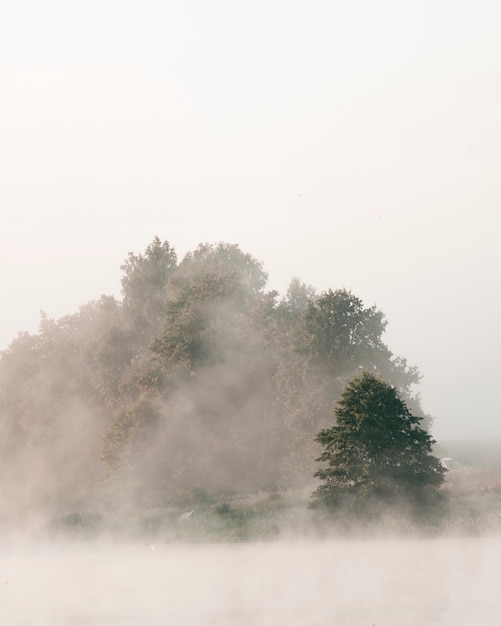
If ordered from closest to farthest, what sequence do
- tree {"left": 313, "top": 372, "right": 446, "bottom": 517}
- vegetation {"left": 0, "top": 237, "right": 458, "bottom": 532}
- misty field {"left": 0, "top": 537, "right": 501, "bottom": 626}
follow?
misty field {"left": 0, "top": 537, "right": 501, "bottom": 626}
tree {"left": 313, "top": 372, "right": 446, "bottom": 517}
vegetation {"left": 0, "top": 237, "right": 458, "bottom": 532}

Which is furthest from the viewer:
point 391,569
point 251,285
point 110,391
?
point 251,285

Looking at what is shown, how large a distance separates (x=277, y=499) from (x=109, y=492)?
15.7 m

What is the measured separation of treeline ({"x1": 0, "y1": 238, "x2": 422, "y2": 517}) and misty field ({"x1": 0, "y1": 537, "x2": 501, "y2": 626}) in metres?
23.1

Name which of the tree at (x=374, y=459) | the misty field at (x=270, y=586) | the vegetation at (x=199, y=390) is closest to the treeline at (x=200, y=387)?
the vegetation at (x=199, y=390)

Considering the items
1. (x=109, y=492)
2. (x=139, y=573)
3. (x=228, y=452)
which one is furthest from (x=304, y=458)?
(x=139, y=573)

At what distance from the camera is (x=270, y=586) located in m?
22.0

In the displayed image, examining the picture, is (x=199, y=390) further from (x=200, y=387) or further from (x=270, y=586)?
A: (x=270, y=586)

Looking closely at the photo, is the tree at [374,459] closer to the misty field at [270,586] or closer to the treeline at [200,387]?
the misty field at [270,586]

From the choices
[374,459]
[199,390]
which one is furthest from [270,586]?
[199,390]

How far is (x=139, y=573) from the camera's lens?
26750 millimetres

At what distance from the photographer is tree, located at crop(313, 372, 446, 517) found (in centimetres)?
3206

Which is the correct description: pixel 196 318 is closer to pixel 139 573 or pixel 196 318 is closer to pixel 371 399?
pixel 371 399

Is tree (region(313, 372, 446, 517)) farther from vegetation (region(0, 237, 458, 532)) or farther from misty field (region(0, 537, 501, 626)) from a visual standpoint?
vegetation (region(0, 237, 458, 532))

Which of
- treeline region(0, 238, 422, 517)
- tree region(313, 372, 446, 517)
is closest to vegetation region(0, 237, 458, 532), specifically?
treeline region(0, 238, 422, 517)
